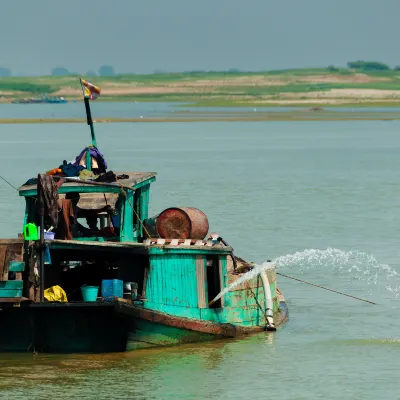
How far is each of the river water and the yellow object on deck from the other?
1.17 meters

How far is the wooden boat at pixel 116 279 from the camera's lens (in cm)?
2492

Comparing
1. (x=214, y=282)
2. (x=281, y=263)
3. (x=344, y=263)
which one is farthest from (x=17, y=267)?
(x=344, y=263)

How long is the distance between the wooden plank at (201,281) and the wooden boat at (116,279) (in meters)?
0.02

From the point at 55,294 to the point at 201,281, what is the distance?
3009 millimetres

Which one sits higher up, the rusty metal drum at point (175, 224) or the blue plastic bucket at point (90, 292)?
the rusty metal drum at point (175, 224)

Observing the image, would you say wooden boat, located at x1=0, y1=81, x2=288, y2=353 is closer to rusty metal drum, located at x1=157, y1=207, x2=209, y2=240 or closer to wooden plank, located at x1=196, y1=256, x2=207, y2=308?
wooden plank, located at x1=196, y1=256, x2=207, y2=308

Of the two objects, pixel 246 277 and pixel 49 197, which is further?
pixel 246 277

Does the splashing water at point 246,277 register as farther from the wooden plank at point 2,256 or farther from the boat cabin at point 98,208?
the wooden plank at point 2,256

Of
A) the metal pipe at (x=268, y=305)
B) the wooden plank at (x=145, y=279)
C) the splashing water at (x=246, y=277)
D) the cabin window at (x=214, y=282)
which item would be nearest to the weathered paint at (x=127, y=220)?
the wooden plank at (x=145, y=279)

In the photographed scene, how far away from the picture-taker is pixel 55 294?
25.3 m

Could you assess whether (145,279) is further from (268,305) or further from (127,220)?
(268,305)

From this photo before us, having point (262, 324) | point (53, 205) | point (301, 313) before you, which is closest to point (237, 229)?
point (301, 313)

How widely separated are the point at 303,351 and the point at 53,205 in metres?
6.03

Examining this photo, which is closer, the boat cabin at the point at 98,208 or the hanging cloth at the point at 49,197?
the hanging cloth at the point at 49,197
